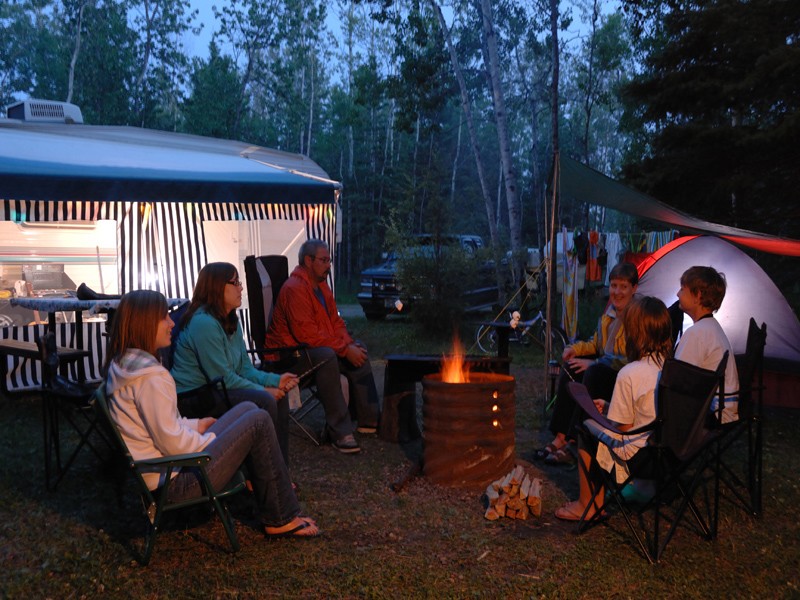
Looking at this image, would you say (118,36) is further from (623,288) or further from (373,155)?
(623,288)

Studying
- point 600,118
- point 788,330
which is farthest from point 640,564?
point 600,118

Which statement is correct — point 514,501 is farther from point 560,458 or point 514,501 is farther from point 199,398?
point 199,398

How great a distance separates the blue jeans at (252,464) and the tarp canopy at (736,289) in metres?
4.88

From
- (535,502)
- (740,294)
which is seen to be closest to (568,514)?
(535,502)

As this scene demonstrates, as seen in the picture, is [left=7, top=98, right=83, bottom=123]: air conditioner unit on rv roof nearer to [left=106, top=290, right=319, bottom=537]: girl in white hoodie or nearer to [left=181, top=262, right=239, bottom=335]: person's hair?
[left=181, top=262, right=239, bottom=335]: person's hair

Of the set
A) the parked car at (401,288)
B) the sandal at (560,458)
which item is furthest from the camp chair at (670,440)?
the parked car at (401,288)

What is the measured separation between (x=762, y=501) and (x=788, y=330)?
325 cm

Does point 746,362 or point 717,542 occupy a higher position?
point 746,362

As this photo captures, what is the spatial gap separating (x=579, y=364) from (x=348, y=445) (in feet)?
5.20

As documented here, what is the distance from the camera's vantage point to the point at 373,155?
1272 inches

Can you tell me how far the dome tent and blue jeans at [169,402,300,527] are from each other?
4.63 m

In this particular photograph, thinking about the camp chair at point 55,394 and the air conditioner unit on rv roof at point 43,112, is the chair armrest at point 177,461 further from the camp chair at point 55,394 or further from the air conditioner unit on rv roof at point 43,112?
the air conditioner unit on rv roof at point 43,112

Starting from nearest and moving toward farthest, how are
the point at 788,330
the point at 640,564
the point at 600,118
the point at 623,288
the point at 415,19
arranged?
the point at 640,564 < the point at 623,288 < the point at 788,330 < the point at 415,19 < the point at 600,118

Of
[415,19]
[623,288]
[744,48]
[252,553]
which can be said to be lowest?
[252,553]
